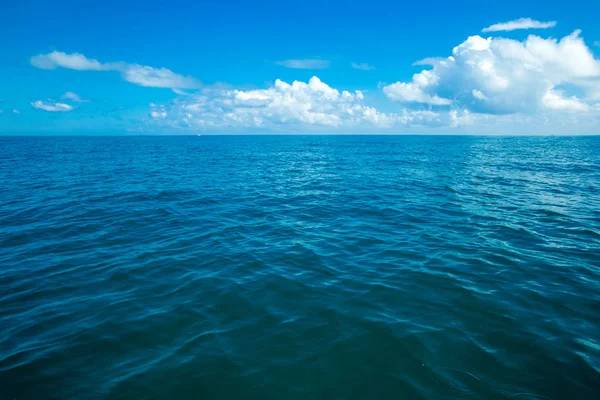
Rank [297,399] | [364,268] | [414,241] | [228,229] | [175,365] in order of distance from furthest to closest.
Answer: [228,229] → [414,241] → [364,268] → [175,365] → [297,399]

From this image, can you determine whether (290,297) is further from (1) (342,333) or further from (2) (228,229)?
(2) (228,229)

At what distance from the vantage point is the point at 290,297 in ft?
34.0

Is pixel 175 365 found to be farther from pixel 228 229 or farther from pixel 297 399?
pixel 228 229

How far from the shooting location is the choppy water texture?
22.6ft

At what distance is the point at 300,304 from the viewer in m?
9.91

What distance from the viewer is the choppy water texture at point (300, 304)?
6.90 metres

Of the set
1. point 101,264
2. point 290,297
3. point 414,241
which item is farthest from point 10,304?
point 414,241

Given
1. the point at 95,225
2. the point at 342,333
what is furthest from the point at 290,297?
the point at 95,225

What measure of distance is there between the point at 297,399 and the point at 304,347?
1.52m

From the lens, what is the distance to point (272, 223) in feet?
62.4

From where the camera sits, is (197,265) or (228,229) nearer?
(197,265)

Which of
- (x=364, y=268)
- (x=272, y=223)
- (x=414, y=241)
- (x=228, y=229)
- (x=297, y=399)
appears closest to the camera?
(x=297, y=399)

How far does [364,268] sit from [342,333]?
4439 mm

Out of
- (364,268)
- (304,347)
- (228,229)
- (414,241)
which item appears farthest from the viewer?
(228,229)
